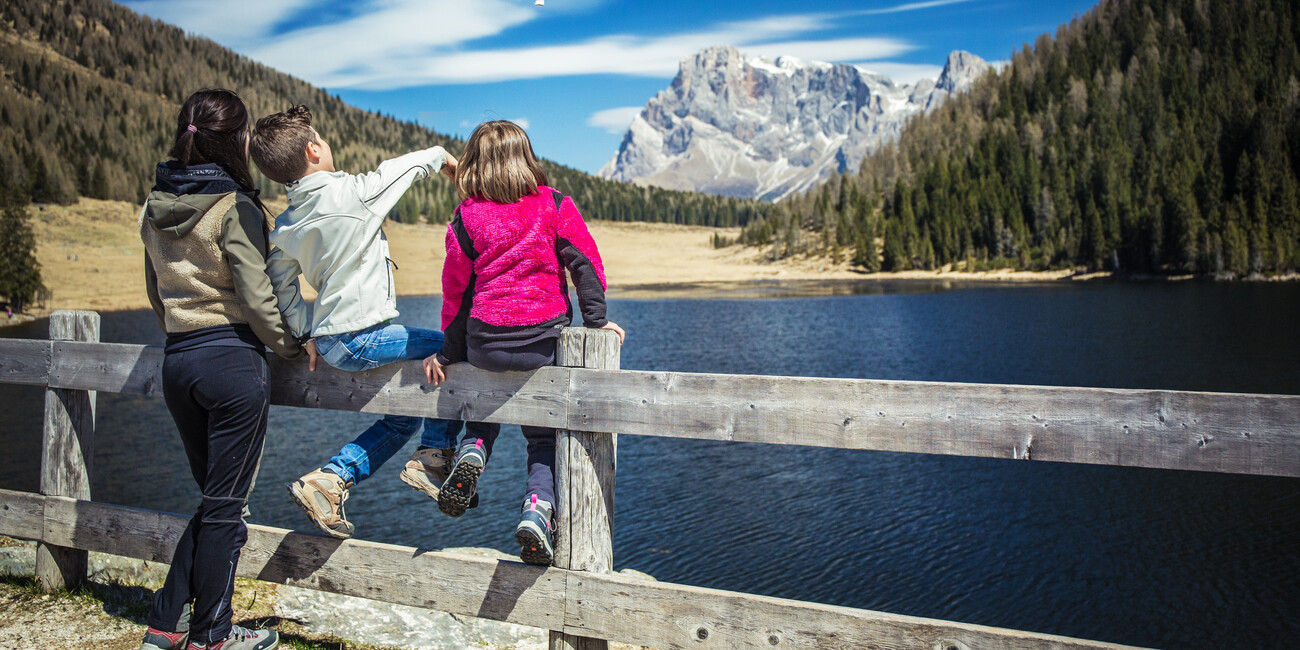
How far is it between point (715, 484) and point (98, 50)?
21971cm

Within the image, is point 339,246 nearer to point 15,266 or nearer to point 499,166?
point 499,166

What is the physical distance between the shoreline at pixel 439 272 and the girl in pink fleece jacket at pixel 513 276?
59205 millimetres

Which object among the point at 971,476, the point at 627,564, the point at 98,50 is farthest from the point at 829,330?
the point at 98,50

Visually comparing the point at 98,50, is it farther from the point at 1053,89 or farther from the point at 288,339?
the point at 288,339

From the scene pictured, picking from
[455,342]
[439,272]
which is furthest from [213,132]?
[439,272]

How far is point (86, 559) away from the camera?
5.48 metres

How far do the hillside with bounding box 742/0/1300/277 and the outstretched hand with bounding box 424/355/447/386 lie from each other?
293 feet

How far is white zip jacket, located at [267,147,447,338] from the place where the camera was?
3.91 meters

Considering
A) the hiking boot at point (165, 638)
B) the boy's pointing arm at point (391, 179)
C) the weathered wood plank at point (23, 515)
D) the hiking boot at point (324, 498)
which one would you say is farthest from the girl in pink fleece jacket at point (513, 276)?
the weathered wood plank at point (23, 515)

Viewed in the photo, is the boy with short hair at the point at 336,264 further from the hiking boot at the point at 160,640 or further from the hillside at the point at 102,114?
the hillside at the point at 102,114

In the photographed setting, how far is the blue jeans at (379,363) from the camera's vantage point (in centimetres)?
404

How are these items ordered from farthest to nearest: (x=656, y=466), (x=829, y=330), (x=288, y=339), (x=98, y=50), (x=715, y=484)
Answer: (x=98, y=50)
(x=829, y=330)
(x=656, y=466)
(x=715, y=484)
(x=288, y=339)

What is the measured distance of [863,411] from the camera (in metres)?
3.36

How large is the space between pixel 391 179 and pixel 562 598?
218 cm
